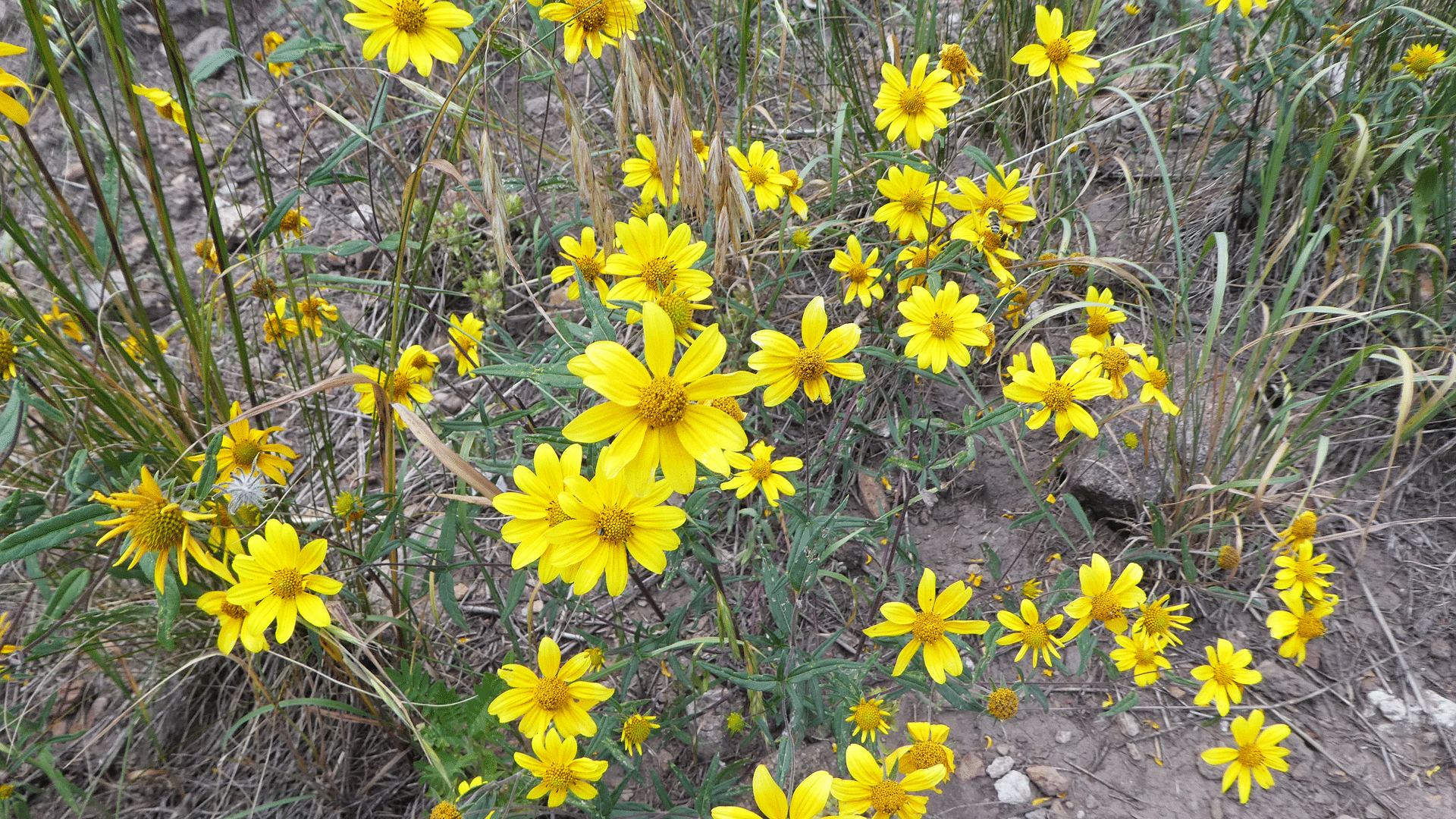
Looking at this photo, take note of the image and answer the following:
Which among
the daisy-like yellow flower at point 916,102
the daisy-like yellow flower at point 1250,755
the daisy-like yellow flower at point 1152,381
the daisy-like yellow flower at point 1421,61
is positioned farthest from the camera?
the daisy-like yellow flower at point 1421,61

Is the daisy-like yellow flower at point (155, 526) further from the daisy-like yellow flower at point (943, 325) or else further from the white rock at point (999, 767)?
the white rock at point (999, 767)

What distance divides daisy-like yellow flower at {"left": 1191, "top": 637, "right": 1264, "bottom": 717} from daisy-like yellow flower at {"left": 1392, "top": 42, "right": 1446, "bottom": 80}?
1828 millimetres

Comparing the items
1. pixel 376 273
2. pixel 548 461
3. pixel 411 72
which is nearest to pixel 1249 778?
pixel 548 461

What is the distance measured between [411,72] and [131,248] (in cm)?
136

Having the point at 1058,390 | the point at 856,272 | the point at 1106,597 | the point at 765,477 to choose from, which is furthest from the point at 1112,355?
the point at 765,477

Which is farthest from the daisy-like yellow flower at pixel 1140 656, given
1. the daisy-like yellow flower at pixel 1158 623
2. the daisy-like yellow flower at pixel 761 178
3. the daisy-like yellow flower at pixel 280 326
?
the daisy-like yellow flower at pixel 280 326

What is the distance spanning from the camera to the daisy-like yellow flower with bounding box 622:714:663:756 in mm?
1659

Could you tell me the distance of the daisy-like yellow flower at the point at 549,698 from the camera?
5.07 ft

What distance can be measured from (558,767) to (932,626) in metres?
0.80

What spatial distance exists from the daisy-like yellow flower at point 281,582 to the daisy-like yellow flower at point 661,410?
2.32 feet

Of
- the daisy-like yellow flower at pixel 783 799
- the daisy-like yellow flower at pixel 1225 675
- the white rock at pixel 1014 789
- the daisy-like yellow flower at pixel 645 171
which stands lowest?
the white rock at pixel 1014 789

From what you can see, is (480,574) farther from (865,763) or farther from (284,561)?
(865,763)

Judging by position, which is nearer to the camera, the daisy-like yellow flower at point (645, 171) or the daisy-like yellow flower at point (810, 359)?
the daisy-like yellow flower at point (810, 359)

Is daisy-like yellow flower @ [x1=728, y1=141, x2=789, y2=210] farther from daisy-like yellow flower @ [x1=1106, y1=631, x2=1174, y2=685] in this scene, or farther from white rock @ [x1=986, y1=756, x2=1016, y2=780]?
white rock @ [x1=986, y1=756, x2=1016, y2=780]
